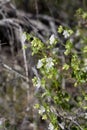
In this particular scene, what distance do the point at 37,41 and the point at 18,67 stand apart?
1.77 meters

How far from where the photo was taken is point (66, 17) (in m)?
5.53

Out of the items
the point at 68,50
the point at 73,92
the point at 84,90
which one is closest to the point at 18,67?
the point at 73,92

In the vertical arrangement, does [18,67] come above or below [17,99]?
above

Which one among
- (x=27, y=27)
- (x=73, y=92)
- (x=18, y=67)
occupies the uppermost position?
(x=27, y=27)

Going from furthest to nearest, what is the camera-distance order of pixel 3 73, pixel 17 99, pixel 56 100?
pixel 17 99
pixel 3 73
pixel 56 100

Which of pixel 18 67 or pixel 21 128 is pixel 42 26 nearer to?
pixel 18 67

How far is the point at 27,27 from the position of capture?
13.4 feet

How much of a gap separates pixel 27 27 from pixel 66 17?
153 cm

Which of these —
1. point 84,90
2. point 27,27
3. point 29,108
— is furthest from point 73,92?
point 84,90

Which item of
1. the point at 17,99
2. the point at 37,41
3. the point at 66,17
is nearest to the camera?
the point at 37,41

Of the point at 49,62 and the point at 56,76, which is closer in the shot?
the point at 49,62

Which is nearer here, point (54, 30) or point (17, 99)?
point (17, 99)

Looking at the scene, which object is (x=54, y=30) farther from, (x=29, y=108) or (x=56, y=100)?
(x=56, y=100)

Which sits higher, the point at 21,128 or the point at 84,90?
the point at 84,90
